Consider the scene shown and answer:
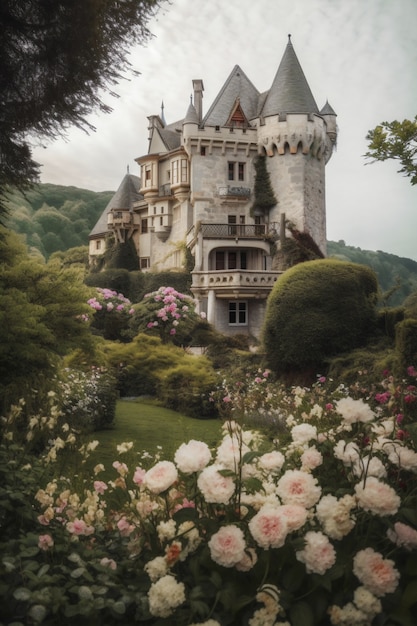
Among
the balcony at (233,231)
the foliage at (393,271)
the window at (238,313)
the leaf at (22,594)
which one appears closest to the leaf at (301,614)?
the leaf at (22,594)

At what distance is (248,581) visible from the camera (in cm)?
243

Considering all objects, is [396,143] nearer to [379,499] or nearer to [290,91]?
[379,499]

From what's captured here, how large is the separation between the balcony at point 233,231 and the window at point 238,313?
3520 mm

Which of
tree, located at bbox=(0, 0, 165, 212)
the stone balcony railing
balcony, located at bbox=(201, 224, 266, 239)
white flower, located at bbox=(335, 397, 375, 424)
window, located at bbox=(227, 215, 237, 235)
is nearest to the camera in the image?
white flower, located at bbox=(335, 397, 375, 424)

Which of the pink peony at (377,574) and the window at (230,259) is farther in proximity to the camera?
the window at (230,259)

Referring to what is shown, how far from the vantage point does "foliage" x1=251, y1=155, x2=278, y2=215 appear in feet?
90.7

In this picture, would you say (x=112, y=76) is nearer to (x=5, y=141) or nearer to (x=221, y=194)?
(x=5, y=141)

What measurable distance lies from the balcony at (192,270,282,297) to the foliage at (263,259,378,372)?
8.54 m

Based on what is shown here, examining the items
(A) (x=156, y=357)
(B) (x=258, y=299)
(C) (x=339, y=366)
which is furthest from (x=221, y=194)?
(C) (x=339, y=366)

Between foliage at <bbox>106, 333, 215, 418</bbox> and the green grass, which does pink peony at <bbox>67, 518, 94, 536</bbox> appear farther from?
foliage at <bbox>106, 333, 215, 418</bbox>

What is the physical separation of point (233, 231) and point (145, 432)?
1792cm

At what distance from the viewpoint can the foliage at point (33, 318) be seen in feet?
20.7

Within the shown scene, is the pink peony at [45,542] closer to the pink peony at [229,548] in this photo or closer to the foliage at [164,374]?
the pink peony at [229,548]

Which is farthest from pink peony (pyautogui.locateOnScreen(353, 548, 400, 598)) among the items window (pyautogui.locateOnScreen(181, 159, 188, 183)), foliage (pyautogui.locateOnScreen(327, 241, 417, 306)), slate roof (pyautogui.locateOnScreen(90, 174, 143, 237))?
slate roof (pyautogui.locateOnScreen(90, 174, 143, 237))
